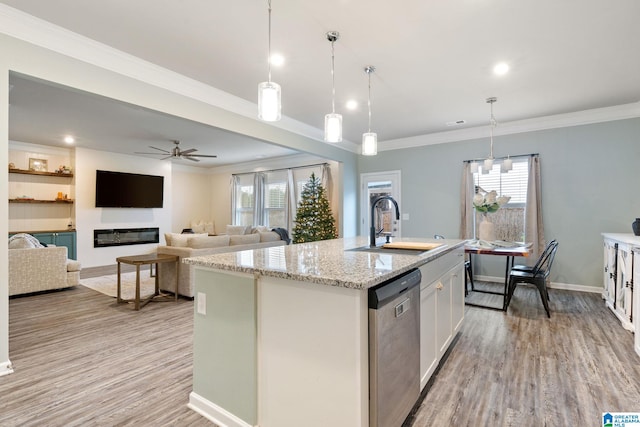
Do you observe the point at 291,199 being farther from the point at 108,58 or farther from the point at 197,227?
the point at 108,58

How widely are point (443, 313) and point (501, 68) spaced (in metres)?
2.62

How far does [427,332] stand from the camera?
206cm

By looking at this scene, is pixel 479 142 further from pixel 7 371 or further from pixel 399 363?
pixel 7 371

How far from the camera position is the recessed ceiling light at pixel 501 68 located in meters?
3.17

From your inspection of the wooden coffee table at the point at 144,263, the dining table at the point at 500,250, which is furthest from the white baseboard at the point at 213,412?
the dining table at the point at 500,250

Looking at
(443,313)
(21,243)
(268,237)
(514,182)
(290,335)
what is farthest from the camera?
(268,237)

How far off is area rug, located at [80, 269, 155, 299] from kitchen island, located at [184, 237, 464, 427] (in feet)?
10.8

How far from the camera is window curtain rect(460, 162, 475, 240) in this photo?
5480mm

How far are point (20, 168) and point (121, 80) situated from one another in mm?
5665

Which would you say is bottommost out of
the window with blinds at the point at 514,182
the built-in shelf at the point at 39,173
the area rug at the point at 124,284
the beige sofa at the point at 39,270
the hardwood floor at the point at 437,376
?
the hardwood floor at the point at 437,376

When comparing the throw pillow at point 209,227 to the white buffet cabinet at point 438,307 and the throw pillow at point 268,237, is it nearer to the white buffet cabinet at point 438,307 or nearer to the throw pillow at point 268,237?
the throw pillow at point 268,237

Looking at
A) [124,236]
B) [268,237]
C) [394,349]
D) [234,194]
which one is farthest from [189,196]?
[394,349]

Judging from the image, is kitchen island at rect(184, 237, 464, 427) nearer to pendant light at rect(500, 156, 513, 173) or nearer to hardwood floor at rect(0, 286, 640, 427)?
hardwood floor at rect(0, 286, 640, 427)

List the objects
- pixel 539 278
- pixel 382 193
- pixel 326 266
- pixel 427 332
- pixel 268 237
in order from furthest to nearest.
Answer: pixel 382 193, pixel 268 237, pixel 539 278, pixel 427 332, pixel 326 266
